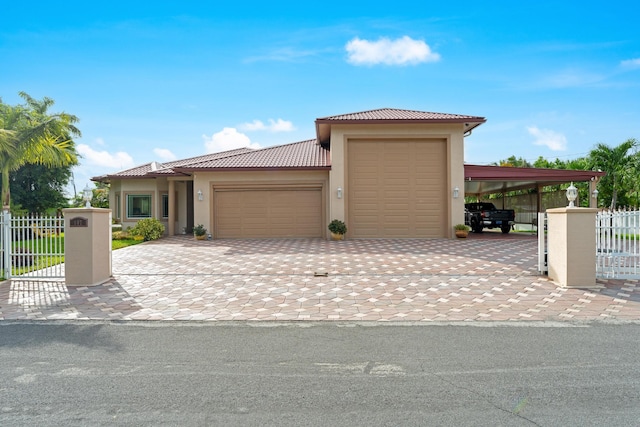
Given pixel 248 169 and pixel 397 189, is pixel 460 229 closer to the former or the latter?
pixel 397 189

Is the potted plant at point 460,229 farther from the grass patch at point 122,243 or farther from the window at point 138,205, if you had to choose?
the window at point 138,205

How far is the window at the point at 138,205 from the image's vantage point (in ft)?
72.3

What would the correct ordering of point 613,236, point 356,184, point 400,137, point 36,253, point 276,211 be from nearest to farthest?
point 613,236 < point 36,253 < point 400,137 < point 356,184 < point 276,211

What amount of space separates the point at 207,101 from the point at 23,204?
63.8 feet

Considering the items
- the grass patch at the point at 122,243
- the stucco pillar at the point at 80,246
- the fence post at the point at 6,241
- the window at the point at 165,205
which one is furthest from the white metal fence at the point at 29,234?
the window at the point at 165,205

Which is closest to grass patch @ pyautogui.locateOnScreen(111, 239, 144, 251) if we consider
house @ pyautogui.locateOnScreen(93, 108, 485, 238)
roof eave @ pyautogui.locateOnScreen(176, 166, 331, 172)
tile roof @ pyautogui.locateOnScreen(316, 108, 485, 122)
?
house @ pyautogui.locateOnScreen(93, 108, 485, 238)

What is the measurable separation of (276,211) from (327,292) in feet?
36.3

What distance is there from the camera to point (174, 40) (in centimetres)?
1375

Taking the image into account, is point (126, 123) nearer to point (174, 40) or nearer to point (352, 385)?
point (174, 40)

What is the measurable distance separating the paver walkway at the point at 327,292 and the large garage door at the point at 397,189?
5.16 m

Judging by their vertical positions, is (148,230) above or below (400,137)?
below

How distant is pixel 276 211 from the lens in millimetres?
18500

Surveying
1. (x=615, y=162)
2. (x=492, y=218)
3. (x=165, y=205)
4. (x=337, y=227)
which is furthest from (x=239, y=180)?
(x=615, y=162)

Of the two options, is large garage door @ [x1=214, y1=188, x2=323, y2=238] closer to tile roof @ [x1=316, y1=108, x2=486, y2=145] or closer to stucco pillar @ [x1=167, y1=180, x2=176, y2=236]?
tile roof @ [x1=316, y1=108, x2=486, y2=145]
